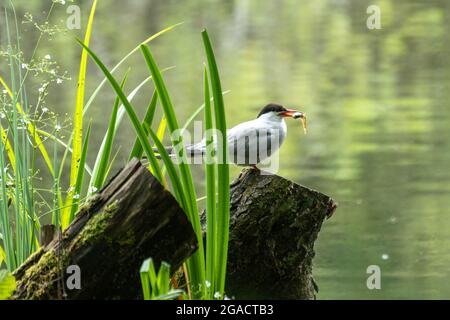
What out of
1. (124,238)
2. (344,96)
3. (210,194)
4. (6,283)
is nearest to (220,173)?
(210,194)

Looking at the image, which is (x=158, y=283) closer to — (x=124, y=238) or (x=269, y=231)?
(x=124, y=238)

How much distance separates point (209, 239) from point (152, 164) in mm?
248

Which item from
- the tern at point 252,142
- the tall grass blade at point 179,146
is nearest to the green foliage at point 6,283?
the tall grass blade at point 179,146

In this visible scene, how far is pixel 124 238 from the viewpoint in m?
2.44

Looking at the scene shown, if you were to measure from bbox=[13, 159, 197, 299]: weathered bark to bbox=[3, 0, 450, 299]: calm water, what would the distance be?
108 inches

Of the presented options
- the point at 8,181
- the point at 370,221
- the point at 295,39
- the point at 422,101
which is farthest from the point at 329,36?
the point at 8,181

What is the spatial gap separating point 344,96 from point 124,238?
740 centimetres

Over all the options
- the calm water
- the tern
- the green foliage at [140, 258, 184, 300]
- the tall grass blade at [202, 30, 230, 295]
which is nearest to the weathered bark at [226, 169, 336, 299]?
the tern

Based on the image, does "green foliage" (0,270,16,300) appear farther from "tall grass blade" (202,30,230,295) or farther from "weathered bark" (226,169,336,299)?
"weathered bark" (226,169,336,299)

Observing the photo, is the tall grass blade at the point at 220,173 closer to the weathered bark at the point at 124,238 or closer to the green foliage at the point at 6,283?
the weathered bark at the point at 124,238

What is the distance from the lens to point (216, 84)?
8.32ft

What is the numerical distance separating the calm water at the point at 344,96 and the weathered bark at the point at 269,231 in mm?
1990
